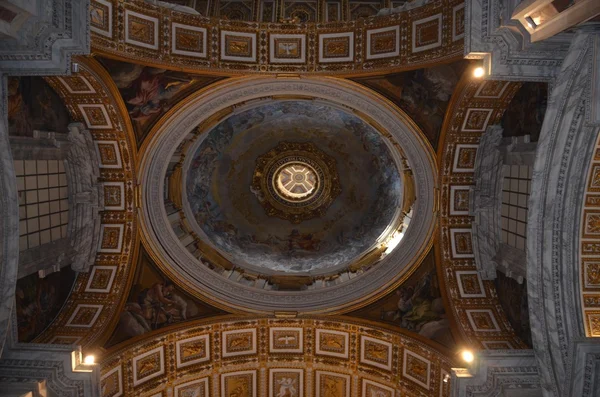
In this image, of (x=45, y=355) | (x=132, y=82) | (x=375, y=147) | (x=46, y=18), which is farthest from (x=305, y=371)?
(x=46, y=18)

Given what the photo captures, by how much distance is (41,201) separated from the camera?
1320cm

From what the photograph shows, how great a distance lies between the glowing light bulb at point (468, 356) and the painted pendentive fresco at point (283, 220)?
18.5ft

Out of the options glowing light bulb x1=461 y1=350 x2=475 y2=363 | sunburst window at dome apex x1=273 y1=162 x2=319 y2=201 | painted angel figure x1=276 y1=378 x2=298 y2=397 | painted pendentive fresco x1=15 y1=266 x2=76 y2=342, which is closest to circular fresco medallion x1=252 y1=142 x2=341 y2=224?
sunburst window at dome apex x1=273 y1=162 x2=319 y2=201

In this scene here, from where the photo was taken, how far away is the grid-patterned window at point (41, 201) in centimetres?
1245

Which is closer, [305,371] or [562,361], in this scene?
[562,361]

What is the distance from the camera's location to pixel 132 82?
13.2 meters

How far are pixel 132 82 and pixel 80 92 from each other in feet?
4.39

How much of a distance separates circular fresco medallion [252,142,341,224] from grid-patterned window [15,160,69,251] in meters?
8.58

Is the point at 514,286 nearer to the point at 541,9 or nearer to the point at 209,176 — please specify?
the point at 541,9

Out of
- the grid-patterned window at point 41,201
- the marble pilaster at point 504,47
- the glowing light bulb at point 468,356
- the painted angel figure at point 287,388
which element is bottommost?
the painted angel figure at point 287,388

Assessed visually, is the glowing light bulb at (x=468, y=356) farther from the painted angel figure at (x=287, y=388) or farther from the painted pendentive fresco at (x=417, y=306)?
the painted angel figure at (x=287, y=388)

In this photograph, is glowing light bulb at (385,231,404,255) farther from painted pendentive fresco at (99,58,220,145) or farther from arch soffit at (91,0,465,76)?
painted pendentive fresco at (99,58,220,145)

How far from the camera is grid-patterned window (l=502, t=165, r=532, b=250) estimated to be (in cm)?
1323

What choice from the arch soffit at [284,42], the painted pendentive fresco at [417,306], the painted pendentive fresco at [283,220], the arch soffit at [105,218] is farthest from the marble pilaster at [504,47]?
the arch soffit at [105,218]
